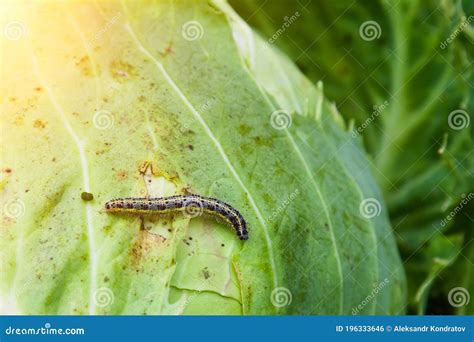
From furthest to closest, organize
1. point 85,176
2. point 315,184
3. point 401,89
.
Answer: point 401,89 < point 315,184 < point 85,176

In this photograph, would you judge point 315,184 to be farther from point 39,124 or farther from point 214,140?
point 39,124

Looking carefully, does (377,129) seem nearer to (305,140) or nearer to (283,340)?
(305,140)

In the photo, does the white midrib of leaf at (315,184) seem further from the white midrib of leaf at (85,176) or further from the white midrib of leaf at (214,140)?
the white midrib of leaf at (85,176)

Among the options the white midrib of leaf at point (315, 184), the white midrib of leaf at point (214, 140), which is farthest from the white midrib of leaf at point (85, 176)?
the white midrib of leaf at point (315, 184)

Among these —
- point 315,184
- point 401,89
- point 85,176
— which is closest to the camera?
point 85,176

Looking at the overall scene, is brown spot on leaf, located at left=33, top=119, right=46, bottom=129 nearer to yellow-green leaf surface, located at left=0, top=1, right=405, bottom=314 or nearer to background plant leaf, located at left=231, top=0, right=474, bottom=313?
yellow-green leaf surface, located at left=0, top=1, right=405, bottom=314

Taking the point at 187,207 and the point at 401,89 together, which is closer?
the point at 187,207

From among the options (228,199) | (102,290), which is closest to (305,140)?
(228,199)

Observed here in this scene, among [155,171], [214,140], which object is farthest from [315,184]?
[155,171]
